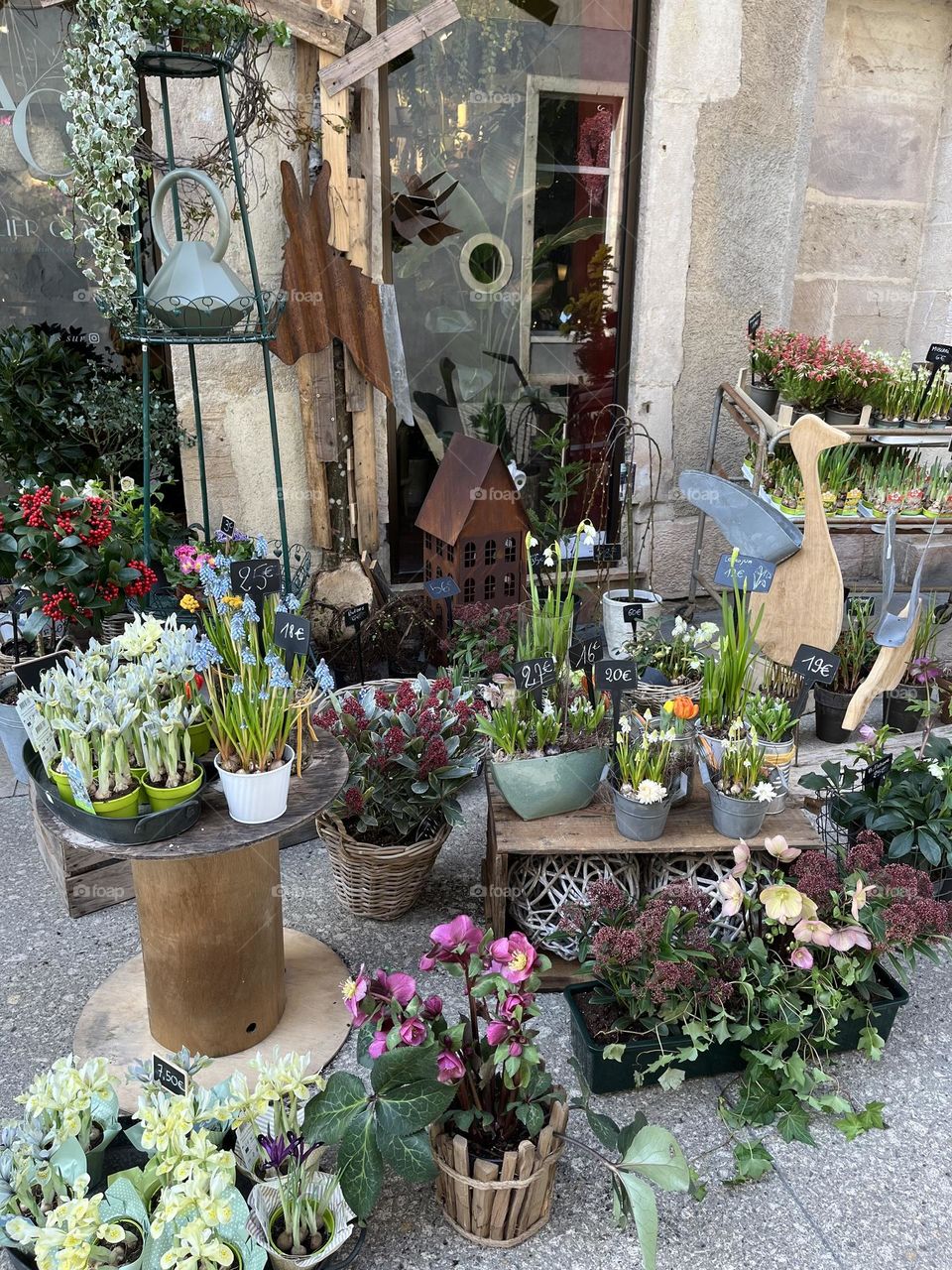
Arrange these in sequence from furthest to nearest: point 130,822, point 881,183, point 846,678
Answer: point 881,183 → point 846,678 → point 130,822

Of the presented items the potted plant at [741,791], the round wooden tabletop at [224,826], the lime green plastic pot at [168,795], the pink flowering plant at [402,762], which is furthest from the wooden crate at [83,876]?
the potted plant at [741,791]

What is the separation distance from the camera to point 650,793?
8.18 feet

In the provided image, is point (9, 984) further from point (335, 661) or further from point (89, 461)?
point (89, 461)

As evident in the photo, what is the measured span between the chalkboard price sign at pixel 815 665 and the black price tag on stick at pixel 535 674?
2.67ft

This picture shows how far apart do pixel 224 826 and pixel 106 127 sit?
230 centimetres

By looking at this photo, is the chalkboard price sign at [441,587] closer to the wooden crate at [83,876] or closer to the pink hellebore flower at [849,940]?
the wooden crate at [83,876]

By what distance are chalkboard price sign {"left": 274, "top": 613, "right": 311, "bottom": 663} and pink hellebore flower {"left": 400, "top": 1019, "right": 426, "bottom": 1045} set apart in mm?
985

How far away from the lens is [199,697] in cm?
221

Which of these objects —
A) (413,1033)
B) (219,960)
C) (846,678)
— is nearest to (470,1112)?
(413,1033)

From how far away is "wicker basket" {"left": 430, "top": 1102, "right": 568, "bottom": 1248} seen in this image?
1898 mm

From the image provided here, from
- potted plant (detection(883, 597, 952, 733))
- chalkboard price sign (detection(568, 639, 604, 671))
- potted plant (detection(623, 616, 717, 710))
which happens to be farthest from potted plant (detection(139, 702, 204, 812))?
potted plant (detection(883, 597, 952, 733))

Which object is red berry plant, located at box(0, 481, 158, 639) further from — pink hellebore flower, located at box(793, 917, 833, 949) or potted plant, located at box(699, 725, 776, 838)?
pink hellebore flower, located at box(793, 917, 833, 949)

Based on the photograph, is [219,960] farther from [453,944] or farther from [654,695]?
[654,695]

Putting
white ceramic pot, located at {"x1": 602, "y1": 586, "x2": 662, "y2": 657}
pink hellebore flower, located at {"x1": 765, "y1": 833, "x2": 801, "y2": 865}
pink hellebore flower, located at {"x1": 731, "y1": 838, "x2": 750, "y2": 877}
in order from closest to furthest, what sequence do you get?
pink hellebore flower, located at {"x1": 731, "y1": 838, "x2": 750, "y2": 877}
pink hellebore flower, located at {"x1": 765, "y1": 833, "x2": 801, "y2": 865}
white ceramic pot, located at {"x1": 602, "y1": 586, "x2": 662, "y2": 657}
